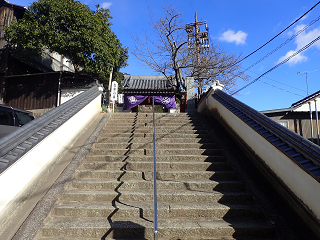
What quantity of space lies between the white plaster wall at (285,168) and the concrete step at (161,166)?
0.73 m

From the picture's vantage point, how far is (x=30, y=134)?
364cm

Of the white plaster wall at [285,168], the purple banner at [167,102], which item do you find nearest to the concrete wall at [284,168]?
the white plaster wall at [285,168]

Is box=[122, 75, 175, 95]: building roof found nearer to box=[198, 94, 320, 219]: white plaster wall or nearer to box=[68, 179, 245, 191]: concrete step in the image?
box=[198, 94, 320, 219]: white plaster wall

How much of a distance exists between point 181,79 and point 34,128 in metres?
10.9

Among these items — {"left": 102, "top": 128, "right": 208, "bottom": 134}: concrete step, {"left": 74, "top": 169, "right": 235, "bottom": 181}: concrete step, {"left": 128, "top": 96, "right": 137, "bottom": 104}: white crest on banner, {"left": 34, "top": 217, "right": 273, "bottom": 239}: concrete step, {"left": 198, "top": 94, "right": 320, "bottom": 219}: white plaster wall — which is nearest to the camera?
{"left": 198, "top": 94, "right": 320, "bottom": 219}: white plaster wall

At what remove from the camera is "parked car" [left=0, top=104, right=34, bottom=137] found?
4.99 m

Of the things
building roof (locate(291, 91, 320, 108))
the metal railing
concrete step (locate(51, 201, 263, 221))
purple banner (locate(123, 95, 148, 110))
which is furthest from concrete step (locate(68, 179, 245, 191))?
purple banner (locate(123, 95, 148, 110))

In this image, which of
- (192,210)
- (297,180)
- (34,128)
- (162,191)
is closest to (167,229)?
(192,210)

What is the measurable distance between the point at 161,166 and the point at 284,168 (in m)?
2.15

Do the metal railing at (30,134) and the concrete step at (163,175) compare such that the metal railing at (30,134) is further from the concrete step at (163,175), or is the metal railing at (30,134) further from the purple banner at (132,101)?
the purple banner at (132,101)

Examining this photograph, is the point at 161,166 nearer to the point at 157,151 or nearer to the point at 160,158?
the point at 160,158

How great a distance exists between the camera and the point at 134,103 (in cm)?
1355

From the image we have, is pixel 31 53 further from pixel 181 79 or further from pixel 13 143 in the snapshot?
pixel 13 143

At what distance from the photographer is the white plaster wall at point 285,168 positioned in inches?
104
